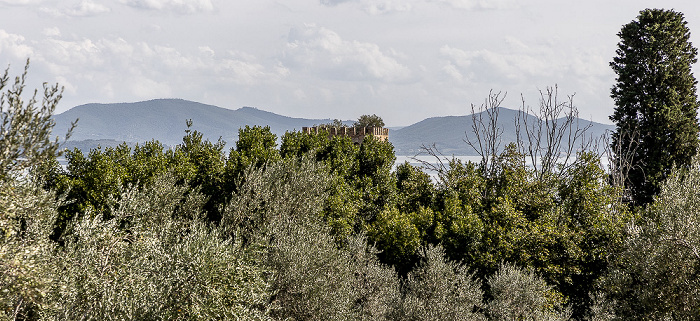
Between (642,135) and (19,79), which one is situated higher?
(642,135)

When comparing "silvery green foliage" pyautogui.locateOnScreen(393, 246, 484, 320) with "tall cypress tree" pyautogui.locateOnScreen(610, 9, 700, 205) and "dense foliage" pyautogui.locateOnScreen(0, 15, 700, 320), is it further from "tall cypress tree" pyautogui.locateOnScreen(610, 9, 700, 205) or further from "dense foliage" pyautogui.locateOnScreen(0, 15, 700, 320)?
"tall cypress tree" pyautogui.locateOnScreen(610, 9, 700, 205)

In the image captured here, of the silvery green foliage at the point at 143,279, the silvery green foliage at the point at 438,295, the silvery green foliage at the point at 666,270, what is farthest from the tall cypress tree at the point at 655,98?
the silvery green foliage at the point at 143,279

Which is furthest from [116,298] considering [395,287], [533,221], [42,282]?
[533,221]

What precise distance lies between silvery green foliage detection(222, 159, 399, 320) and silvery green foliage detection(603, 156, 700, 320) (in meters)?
9.80

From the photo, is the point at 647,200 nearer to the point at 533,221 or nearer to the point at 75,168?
the point at 533,221

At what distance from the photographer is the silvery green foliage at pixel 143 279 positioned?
577 inches

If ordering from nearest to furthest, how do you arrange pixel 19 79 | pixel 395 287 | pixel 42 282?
pixel 42 282 < pixel 19 79 < pixel 395 287

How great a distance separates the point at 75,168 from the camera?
89.8 feet

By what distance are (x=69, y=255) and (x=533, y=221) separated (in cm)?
2275

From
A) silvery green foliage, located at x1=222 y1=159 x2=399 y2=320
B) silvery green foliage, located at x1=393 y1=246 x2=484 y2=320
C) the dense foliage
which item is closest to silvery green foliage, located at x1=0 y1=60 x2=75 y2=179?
the dense foliage

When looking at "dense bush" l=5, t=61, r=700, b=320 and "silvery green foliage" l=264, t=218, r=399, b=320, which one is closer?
"dense bush" l=5, t=61, r=700, b=320

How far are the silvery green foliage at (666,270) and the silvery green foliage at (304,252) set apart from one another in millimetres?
9803

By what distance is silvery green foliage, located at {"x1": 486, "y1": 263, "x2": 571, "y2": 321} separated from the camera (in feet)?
80.3

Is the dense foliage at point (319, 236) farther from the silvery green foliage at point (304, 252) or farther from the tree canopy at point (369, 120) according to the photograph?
the tree canopy at point (369, 120)
